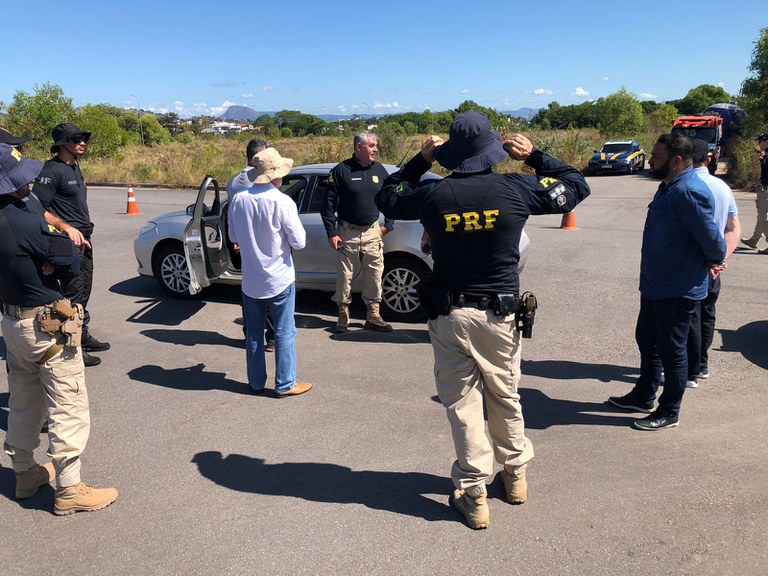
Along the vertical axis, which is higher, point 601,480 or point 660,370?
point 660,370

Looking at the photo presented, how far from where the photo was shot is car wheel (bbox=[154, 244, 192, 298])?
24.9 ft

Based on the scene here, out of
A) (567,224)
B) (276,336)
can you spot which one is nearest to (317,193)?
(276,336)

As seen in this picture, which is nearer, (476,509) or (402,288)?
(476,509)

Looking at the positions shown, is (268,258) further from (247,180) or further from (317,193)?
(317,193)

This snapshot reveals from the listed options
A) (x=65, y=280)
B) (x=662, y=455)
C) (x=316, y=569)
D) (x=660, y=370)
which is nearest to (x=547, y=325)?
(x=660, y=370)

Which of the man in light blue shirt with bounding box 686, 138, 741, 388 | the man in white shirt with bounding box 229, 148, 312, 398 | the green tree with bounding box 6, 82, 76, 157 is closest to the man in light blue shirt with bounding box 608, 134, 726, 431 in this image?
the man in light blue shirt with bounding box 686, 138, 741, 388

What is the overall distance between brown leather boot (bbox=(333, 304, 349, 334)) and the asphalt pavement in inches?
4.8

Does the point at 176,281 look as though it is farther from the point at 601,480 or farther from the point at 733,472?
the point at 733,472

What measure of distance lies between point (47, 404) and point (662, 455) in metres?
3.74

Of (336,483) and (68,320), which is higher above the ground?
(68,320)

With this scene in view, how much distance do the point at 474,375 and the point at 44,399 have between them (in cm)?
247

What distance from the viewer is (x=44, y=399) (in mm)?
3486

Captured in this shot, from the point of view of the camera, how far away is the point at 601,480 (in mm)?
3604

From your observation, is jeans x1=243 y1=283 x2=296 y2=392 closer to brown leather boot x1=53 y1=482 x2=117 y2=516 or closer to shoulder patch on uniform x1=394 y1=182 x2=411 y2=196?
brown leather boot x1=53 y1=482 x2=117 y2=516
